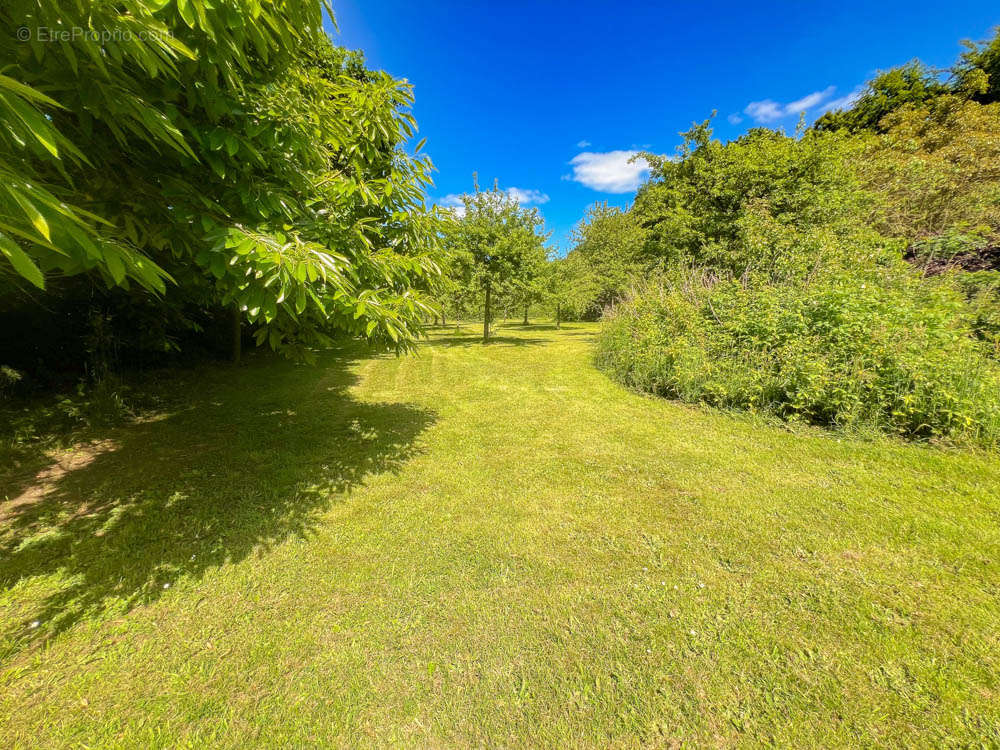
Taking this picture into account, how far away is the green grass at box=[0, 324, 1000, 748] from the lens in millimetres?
1655

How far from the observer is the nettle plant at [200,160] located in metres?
1.31

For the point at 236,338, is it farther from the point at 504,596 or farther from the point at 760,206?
the point at 760,206

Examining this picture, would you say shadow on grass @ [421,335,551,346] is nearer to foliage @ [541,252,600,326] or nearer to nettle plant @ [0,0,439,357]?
foliage @ [541,252,600,326]

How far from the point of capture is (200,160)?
98.0 inches

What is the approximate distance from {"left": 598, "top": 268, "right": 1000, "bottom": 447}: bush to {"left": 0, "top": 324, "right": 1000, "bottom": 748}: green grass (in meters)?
0.63

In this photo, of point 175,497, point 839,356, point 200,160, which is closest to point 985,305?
point 839,356

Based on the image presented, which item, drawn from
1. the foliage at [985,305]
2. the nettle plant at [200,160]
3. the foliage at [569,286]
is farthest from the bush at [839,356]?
the foliage at [569,286]

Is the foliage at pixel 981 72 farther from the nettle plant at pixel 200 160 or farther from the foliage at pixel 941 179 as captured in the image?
the nettle plant at pixel 200 160

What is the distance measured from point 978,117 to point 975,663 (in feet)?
70.6

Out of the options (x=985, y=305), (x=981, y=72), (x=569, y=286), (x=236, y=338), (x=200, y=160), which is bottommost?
(x=236, y=338)

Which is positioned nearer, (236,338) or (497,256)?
(236,338)

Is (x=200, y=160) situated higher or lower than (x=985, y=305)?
higher

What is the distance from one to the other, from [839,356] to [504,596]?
623 cm

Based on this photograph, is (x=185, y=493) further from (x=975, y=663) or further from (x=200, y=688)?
(x=975, y=663)
